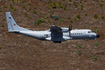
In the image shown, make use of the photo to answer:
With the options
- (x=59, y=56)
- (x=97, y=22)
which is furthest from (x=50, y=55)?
(x=97, y=22)

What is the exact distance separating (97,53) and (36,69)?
1801cm

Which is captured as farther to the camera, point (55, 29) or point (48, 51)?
point (48, 51)

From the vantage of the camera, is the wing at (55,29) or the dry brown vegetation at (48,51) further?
the dry brown vegetation at (48,51)

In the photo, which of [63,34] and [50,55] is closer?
[63,34]

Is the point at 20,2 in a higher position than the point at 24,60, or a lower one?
higher

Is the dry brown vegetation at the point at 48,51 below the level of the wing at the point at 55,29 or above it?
below

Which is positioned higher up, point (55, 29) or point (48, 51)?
point (55, 29)

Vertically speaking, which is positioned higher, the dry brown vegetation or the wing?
the wing

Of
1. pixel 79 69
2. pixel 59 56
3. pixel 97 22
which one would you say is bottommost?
pixel 79 69

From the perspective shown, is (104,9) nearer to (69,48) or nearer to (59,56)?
(69,48)

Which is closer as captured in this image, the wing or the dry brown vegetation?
the wing

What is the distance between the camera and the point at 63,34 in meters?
37.1

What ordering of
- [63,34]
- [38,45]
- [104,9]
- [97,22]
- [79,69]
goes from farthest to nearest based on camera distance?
[104,9]
[97,22]
[38,45]
[79,69]
[63,34]

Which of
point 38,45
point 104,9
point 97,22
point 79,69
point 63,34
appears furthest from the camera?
point 104,9
